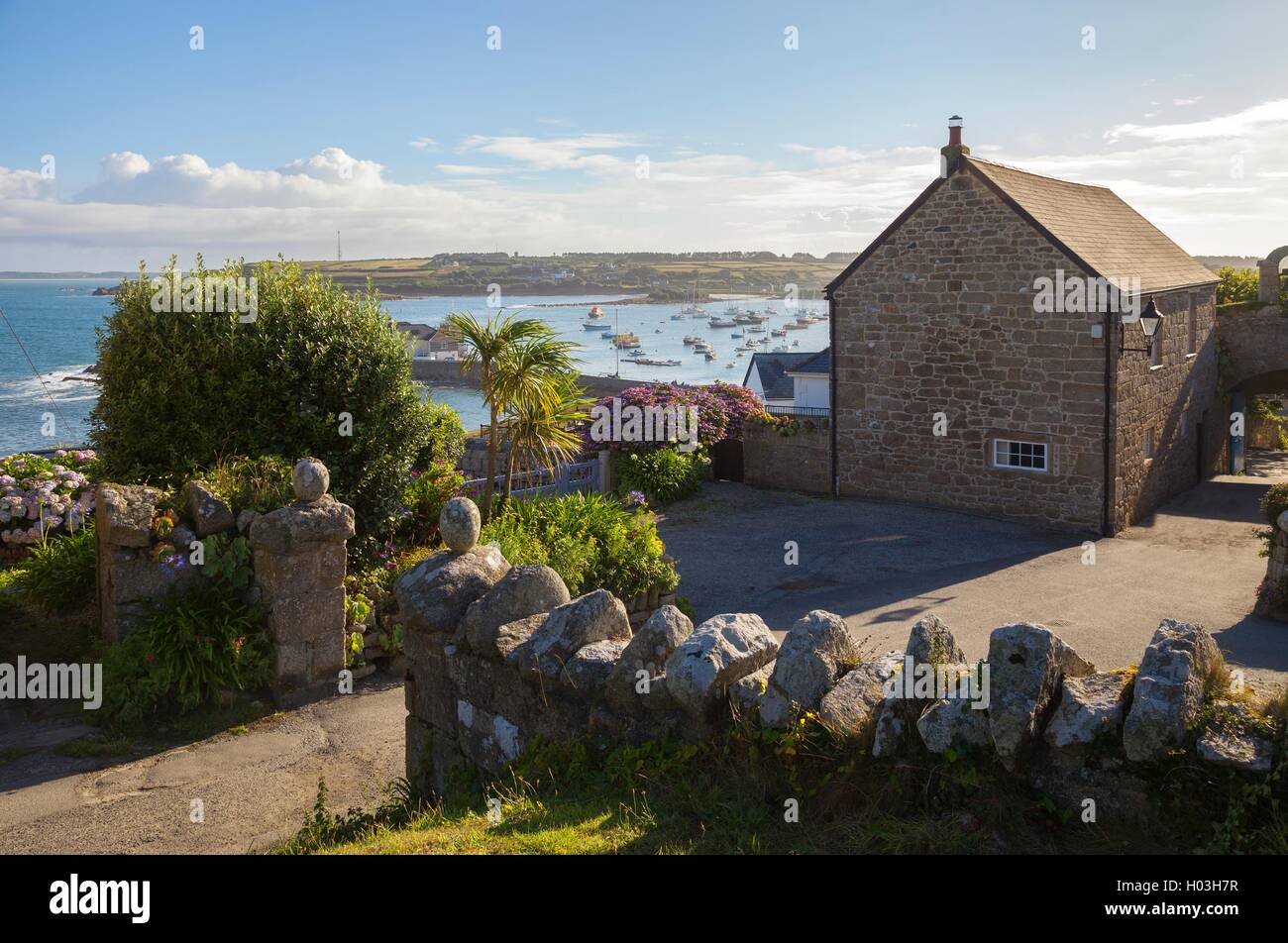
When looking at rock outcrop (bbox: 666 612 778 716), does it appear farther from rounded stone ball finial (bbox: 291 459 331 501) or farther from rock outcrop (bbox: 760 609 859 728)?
rounded stone ball finial (bbox: 291 459 331 501)

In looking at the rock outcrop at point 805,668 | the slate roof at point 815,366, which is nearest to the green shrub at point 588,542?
the rock outcrop at point 805,668

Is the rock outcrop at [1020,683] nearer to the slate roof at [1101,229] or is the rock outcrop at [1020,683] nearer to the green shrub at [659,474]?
the green shrub at [659,474]

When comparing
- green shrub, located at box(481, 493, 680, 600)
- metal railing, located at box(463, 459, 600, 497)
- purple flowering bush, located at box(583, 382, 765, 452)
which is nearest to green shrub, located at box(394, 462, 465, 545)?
green shrub, located at box(481, 493, 680, 600)

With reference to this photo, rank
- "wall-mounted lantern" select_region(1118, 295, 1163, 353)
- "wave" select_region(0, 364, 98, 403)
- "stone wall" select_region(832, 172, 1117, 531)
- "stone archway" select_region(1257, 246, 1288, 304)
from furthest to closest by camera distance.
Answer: "wave" select_region(0, 364, 98, 403), "stone archway" select_region(1257, 246, 1288, 304), "stone wall" select_region(832, 172, 1117, 531), "wall-mounted lantern" select_region(1118, 295, 1163, 353)

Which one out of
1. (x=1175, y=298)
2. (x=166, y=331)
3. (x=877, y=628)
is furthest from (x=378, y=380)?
(x=1175, y=298)

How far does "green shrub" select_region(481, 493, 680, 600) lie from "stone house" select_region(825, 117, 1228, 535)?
10312 mm

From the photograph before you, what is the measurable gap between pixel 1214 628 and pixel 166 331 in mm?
13657

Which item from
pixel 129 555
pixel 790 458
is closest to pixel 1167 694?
pixel 129 555

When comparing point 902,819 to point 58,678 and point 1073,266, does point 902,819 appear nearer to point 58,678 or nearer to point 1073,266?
point 58,678

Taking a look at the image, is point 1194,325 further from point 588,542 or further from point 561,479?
point 588,542

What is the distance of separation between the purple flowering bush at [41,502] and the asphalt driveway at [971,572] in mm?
7995

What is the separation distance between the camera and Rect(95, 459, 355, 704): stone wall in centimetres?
948

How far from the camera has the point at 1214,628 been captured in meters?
13.9
